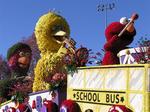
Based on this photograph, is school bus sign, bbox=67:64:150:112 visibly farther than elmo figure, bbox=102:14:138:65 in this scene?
No

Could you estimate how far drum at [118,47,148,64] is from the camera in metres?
8.91

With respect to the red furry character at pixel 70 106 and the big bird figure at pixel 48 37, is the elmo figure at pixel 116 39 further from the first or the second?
the big bird figure at pixel 48 37

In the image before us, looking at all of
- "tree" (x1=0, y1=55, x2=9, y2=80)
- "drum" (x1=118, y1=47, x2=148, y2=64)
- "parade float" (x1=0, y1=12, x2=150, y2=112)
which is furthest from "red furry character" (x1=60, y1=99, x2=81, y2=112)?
"tree" (x1=0, y1=55, x2=9, y2=80)

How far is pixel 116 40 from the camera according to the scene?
11.4 m

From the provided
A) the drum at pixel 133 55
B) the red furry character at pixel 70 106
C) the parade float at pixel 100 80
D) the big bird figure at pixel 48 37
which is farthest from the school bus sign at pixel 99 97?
the big bird figure at pixel 48 37

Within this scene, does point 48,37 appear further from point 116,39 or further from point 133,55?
point 133,55

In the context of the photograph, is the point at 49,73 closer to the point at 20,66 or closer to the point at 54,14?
the point at 54,14

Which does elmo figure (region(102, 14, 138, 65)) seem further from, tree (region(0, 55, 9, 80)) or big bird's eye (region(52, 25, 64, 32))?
tree (region(0, 55, 9, 80))

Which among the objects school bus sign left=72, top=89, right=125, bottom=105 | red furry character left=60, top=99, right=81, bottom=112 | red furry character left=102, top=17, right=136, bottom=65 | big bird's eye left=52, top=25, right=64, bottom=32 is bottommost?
red furry character left=60, top=99, right=81, bottom=112

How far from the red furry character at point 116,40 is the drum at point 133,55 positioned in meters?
0.50

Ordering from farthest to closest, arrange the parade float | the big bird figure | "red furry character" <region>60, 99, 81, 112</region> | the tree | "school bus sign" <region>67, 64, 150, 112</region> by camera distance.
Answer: the tree < the big bird figure < "red furry character" <region>60, 99, 81, 112</region> < the parade float < "school bus sign" <region>67, 64, 150, 112</region>

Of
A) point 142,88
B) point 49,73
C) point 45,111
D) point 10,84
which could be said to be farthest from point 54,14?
point 142,88

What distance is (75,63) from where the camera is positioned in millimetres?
10578

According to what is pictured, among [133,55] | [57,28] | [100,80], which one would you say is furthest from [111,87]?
[57,28]
